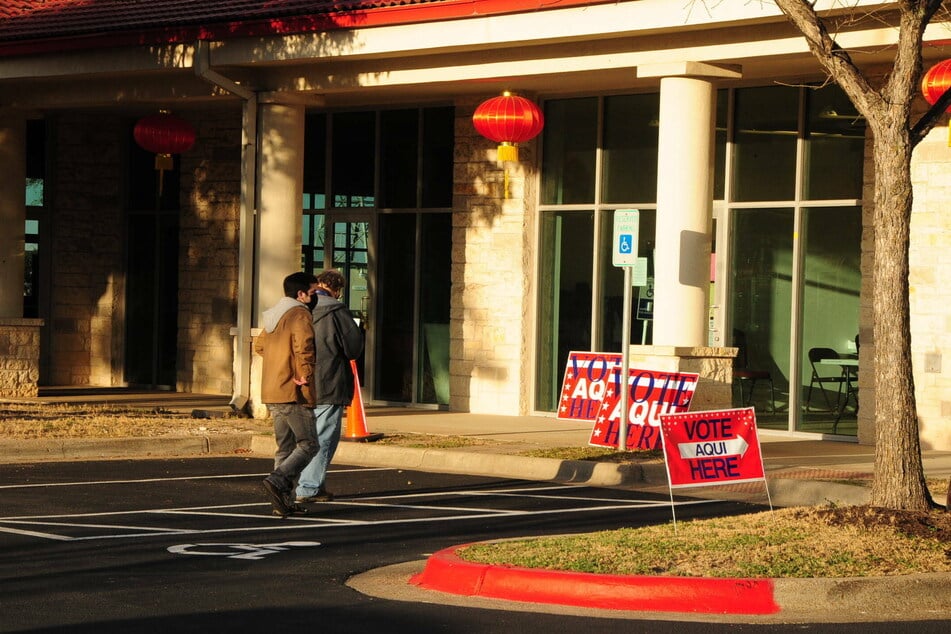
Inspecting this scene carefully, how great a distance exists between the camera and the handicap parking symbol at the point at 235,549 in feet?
30.1

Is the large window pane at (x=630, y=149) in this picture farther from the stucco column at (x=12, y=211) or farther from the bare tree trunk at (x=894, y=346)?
the bare tree trunk at (x=894, y=346)

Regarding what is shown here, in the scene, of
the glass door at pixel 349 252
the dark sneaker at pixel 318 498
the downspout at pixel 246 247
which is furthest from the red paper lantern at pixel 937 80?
the glass door at pixel 349 252

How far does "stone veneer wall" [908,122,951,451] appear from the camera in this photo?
16.0 meters

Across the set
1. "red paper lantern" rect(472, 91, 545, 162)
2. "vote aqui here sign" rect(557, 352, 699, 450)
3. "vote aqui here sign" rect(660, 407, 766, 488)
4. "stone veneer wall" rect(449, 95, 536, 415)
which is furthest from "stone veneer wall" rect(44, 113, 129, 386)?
"vote aqui here sign" rect(660, 407, 766, 488)

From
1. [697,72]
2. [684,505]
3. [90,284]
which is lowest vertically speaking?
[684,505]

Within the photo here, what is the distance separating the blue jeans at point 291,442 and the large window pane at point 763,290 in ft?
26.0

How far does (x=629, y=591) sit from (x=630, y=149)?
38.7 feet

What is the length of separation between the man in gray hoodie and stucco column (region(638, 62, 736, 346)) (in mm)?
4927

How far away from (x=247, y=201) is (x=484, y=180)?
Answer: 9.99ft

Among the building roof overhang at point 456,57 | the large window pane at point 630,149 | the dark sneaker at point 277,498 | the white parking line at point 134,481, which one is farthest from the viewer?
the large window pane at point 630,149

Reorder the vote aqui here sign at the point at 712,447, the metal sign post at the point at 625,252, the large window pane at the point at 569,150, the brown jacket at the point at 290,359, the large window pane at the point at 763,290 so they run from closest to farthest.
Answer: the vote aqui here sign at the point at 712,447, the brown jacket at the point at 290,359, the metal sign post at the point at 625,252, the large window pane at the point at 763,290, the large window pane at the point at 569,150

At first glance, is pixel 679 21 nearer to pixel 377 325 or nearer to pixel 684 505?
pixel 684 505

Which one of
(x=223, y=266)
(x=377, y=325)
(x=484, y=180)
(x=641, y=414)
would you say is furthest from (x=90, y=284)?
(x=641, y=414)

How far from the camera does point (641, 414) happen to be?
49.9 ft
